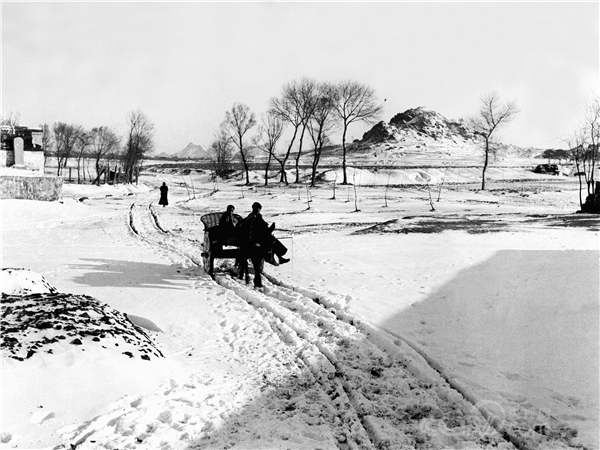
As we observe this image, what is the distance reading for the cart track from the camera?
4066 mm

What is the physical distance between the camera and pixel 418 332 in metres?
6.68

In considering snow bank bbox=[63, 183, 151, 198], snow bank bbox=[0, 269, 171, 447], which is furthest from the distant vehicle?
snow bank bbox=[0, 269, 171, 447]

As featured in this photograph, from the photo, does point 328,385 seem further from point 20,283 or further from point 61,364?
point 20,283

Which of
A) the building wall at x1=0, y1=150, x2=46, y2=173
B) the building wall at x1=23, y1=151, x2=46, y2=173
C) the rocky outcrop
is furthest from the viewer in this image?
the rocky outcrop

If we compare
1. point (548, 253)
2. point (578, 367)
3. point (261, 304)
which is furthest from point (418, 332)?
point (548, 253)

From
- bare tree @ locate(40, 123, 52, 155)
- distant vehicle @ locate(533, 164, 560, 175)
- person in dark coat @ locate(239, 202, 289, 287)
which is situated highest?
bare tree @ locate(40, 123, 52, 155)

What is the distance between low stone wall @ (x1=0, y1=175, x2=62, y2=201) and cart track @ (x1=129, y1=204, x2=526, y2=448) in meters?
24.3

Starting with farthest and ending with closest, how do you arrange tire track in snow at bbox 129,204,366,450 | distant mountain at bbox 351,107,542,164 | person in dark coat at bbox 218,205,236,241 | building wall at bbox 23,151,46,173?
distant mountain at bbox 351,107,542,164, building wall at bbox 23,151,46,173, person in dark coat at bbox 218,205,236,241, tire track in snow at bbox 129,204,366,450

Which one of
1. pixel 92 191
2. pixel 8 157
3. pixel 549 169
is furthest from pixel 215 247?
pixel 549 169

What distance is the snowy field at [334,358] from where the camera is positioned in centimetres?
409

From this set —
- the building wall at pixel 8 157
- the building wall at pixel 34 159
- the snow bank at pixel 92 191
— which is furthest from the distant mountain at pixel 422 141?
the building wall at pixel 8 157

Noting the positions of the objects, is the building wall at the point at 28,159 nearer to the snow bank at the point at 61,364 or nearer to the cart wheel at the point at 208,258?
the cart wheel at the point at 208,258

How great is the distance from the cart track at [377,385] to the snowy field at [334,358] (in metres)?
0.02

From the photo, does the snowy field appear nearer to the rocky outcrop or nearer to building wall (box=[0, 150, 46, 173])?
building wall (box=[0, 150, 46, 173])
